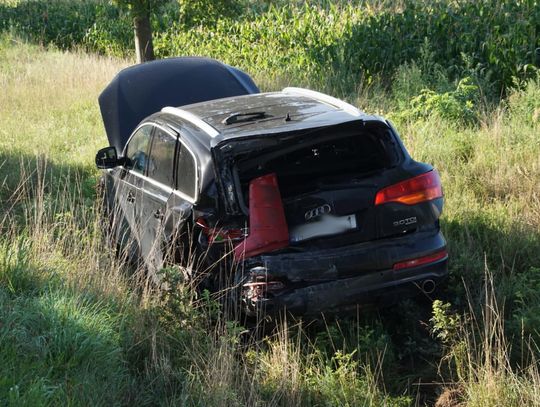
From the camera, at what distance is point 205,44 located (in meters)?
19.1

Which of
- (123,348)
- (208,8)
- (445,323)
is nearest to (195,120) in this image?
(123,348)

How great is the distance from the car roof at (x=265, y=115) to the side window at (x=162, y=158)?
136 mm

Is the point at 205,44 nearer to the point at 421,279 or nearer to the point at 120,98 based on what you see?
the point at 120,98

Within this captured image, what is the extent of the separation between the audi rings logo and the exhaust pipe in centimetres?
89

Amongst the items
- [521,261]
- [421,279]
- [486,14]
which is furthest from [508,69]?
[421,279]

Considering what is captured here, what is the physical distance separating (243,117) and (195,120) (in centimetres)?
40

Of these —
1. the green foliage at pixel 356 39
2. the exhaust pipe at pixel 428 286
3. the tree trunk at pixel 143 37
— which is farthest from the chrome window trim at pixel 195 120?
the tree trunk at pixel 143 37

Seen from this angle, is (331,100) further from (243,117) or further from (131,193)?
(131,193)

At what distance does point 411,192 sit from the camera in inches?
217

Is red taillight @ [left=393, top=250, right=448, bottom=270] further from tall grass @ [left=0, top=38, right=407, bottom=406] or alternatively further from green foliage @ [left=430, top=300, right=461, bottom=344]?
tall grass @ [left=0, top=38, right=407, bottom=406]

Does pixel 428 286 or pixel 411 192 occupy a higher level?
pixel 411 192

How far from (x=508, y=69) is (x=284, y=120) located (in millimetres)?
7373

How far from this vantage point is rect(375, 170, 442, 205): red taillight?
547cm

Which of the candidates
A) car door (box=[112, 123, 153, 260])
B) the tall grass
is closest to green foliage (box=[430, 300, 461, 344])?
the tall grass
